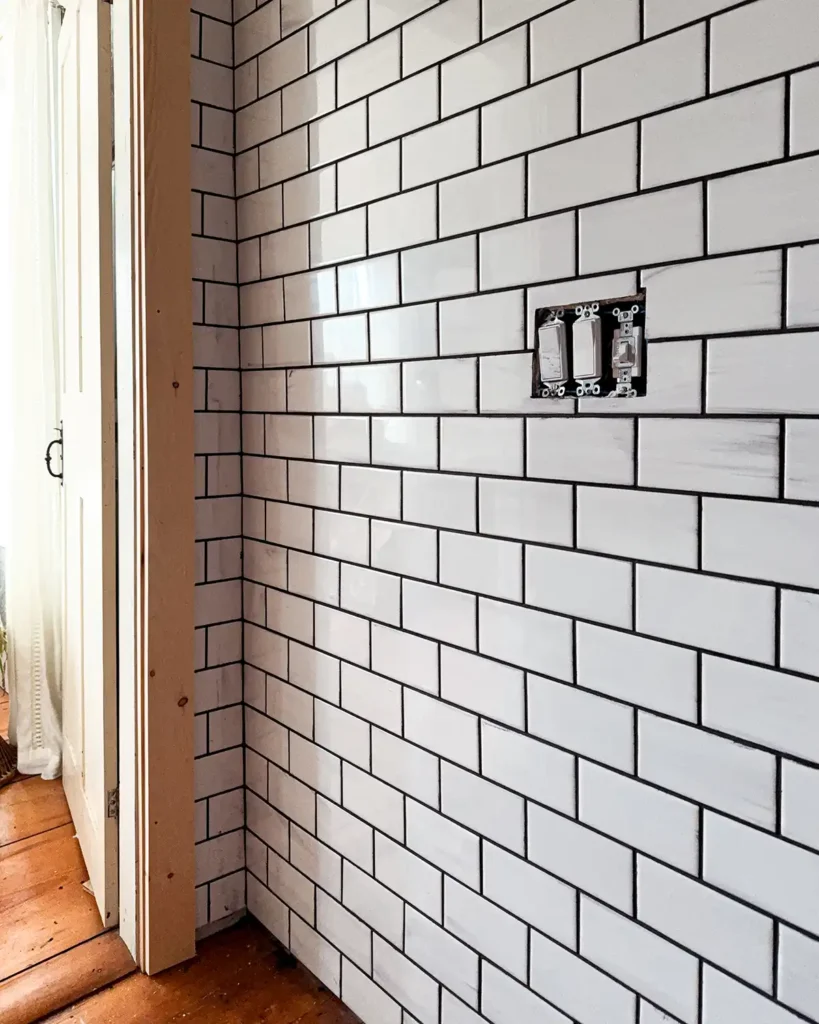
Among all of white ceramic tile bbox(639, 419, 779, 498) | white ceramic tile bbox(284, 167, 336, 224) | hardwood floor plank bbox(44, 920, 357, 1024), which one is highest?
white ceramic tile bbox(284, 167, 336, 224)

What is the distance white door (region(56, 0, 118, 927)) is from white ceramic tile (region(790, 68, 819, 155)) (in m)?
1.27

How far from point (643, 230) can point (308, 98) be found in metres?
0.79

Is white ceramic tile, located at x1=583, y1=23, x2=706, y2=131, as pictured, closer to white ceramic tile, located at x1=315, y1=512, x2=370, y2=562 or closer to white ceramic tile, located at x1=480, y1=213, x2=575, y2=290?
white ceramic tile, located at x1=480, y1=213, x2=575, y2=290

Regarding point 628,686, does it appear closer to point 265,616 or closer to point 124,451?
point 265,616

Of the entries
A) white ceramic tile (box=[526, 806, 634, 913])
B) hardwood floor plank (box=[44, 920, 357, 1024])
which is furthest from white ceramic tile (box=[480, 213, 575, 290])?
hardwood floor plank (box=[44, 920, 357, 1024])

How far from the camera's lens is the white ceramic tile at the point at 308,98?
137 cm

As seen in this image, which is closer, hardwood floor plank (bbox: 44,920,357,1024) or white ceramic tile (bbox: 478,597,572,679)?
white ceramic tile (bbox: 478,597,572,679)

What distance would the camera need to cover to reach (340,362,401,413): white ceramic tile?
128cm

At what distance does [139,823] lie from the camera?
5.21 ft

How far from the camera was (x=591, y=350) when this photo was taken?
956mm

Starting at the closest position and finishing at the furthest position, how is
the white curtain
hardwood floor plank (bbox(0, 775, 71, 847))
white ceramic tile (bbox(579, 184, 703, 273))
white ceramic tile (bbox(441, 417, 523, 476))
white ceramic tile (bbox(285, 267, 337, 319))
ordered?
1. white ceramic tile (bbox(579, 184, 703, 273))
2. white ceramic tile (bbox(441, 417, 523, 476))
3. white ceramic tile (bbox(285, 267, 337, 319))
4. hardwood floor plank (bbox(0, 775, 71, 847))
5. the white curtain

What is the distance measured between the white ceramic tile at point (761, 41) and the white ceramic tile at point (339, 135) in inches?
24.5

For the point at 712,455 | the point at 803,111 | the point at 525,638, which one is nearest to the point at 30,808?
the point at 525,638

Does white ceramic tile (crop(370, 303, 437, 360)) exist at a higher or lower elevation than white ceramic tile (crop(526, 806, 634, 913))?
higher
